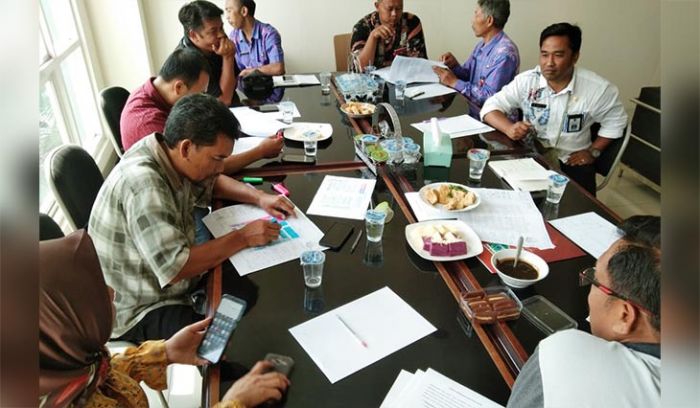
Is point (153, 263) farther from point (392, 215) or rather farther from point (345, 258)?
point (392, 215)


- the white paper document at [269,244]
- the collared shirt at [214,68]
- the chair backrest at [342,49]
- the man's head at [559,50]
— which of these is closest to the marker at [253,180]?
the white paper document at [269,244]

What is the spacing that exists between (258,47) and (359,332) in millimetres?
2730

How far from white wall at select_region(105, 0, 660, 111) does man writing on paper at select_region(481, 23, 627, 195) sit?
1.95 meters

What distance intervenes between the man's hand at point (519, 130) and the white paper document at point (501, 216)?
0.54m

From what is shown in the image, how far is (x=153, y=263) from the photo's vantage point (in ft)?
4.50

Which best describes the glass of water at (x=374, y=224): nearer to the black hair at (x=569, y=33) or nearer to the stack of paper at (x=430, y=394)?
the stack of paper at (x=430, y=394)

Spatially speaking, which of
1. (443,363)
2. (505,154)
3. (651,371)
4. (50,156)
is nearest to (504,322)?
(443,363)

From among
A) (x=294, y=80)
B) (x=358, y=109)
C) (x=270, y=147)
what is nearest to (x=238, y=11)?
(x=294, y=80)

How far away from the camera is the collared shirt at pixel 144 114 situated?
195 centimetres

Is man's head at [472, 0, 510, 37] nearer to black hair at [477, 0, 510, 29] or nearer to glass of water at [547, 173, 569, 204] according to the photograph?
black hair at [477, 0, 510, 29]

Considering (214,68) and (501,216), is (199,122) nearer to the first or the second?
(501,216)

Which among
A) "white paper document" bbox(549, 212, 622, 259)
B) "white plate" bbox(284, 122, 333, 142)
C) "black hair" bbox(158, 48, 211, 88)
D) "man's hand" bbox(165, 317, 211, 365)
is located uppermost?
"black hair" bbox(158, 48, 211, 88)

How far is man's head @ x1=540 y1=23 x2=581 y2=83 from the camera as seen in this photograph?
7.42 ft

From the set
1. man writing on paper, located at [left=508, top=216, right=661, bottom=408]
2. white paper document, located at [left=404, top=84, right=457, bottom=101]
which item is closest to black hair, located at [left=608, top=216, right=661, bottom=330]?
man writing on paper, located at [left=508, top=216, right=661, bottom=408]
